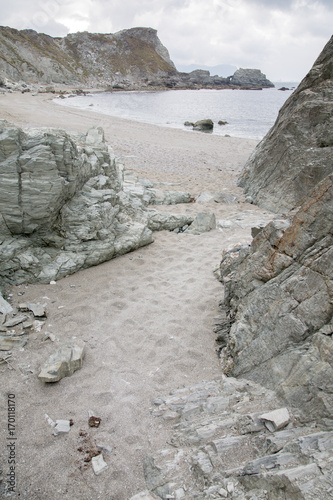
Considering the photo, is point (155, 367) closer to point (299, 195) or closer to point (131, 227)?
point (131, 227)

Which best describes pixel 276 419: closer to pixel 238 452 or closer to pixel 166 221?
pixel 238 452

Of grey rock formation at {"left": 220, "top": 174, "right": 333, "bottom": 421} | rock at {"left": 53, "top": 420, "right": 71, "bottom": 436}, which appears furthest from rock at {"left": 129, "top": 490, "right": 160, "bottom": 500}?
grey rock formation at {"left": 220, "top": 174, "right": 333, "bottom": 421}

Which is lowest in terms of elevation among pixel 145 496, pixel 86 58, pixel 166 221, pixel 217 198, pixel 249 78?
pixel 145 496

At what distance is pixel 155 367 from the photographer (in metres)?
5.04

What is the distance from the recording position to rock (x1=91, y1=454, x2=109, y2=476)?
11.5 feet

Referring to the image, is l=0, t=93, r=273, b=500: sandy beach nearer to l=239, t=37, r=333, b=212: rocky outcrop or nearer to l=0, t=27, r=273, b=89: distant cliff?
l=239, t=37, r=333, b=212: rocky outcrop

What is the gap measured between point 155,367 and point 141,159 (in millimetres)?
16486

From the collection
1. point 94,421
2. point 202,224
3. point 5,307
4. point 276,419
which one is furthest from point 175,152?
point 276,419

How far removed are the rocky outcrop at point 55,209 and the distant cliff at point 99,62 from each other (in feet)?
204

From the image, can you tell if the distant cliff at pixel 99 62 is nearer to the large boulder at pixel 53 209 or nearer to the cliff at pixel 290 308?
the large boulder at pixel 53 209

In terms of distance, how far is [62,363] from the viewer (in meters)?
4.72

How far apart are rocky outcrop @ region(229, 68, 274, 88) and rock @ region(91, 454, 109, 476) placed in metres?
194

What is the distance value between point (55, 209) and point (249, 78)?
197m

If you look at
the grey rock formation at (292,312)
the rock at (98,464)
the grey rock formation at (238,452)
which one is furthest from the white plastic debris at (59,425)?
the grey rock formation at (292,312)
